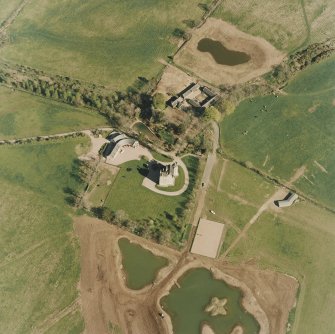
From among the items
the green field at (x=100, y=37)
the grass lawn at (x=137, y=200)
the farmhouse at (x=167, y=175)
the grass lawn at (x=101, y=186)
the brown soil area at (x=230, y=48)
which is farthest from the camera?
the green field at (x=100, y=37)

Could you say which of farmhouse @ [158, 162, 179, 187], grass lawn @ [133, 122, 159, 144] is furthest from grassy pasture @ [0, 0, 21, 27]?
farmhouse @ [158, 162, 179, 187]

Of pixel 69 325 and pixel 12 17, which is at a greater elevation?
pixel 12 17

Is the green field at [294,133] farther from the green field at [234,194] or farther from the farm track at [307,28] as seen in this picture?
the farm track at [307,28]

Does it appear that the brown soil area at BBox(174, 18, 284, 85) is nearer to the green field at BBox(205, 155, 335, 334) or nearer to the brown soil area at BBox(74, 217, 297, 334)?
the green field at BBox(205, 155, 335, 334)

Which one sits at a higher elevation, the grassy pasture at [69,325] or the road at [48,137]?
the road at [48,137]

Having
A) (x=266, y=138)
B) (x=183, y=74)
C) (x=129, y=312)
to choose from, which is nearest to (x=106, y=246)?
(x=129, y=312)

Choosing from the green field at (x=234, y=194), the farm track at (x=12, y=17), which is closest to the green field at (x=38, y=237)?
the green field at (x=234, y=194)

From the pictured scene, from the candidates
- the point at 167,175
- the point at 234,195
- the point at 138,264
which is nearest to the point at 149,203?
the point at 167,175

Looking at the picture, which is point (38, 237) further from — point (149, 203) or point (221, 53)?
point (221, 53)
